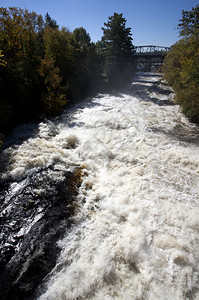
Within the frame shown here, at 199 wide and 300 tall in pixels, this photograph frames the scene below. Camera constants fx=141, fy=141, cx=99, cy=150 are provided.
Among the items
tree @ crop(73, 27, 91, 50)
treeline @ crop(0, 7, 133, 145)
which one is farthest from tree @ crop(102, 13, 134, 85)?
tree @ crop(73, 27, 91, 50)

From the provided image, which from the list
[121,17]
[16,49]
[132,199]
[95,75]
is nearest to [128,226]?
[132,199]

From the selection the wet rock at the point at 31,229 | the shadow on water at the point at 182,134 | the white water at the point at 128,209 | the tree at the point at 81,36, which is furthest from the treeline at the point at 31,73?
the shadow on water at the point at 182,134

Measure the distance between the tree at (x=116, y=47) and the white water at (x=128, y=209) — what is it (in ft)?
55.3

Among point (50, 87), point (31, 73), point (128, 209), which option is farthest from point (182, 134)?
point (31, 73)

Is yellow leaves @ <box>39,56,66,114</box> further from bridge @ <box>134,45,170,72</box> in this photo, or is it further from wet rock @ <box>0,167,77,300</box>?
bridge @ <box>134,45,170,72</box>

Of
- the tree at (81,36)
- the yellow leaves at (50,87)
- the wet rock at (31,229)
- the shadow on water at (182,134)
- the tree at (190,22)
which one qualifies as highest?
the tree at (81,36)

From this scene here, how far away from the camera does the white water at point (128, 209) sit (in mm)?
3145

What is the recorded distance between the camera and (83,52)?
20281 mm

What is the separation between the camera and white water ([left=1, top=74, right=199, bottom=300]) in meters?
3.14

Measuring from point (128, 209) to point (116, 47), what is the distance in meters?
24.1

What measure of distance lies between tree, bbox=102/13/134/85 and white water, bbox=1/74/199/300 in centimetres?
1684

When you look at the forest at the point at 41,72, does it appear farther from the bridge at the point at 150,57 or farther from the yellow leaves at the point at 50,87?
the bridge at the point at 150,57

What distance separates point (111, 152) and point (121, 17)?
22.7 meters

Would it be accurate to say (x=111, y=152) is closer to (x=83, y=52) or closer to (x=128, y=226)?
(x=128, y=226)
